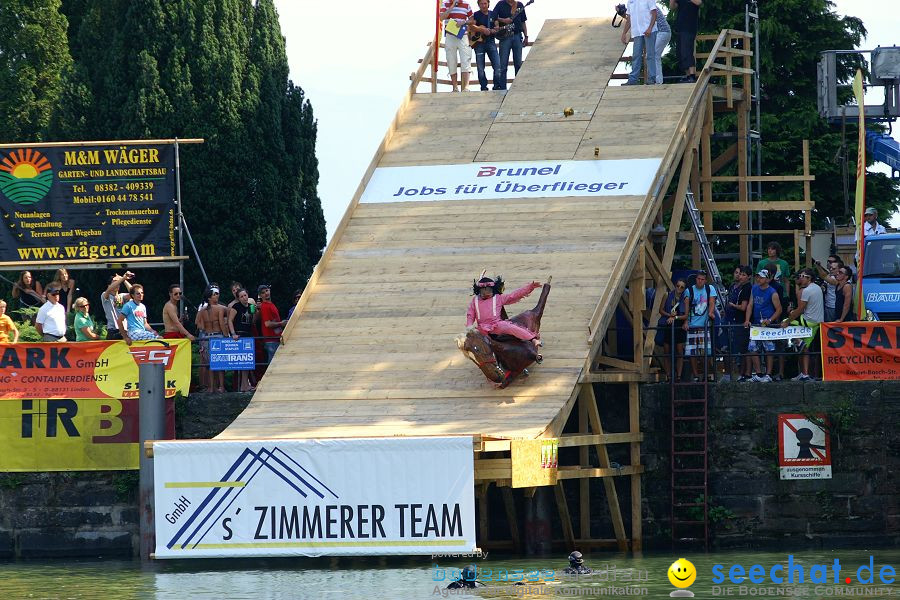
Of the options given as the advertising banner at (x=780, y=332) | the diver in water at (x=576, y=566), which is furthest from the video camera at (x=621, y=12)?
the diver in water at (x=576, y=566)

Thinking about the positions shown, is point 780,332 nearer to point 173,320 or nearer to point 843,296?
point 843,296

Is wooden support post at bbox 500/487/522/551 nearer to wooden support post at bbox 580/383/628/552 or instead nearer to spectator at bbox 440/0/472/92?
wooden support post at bbox 580/383/628/552

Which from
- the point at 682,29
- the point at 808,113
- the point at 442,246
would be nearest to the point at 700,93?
the point at 682,29

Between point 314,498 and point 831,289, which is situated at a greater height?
point 831,289

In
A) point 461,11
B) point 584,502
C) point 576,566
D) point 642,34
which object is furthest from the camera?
point 461,11

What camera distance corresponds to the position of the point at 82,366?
2617 centimetres

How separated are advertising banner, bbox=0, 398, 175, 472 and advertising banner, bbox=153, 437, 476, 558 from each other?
345 centimetres

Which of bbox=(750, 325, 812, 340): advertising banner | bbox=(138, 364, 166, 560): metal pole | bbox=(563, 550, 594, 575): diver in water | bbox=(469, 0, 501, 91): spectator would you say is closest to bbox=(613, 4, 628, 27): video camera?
bbox=(469, 0, 501, 91): spectator

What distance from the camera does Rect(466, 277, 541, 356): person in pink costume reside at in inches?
928

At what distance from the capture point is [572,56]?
31422 millimetres

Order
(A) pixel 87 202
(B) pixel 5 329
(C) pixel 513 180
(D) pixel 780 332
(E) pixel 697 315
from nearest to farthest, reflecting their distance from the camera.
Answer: (D) pixel 780 332
(E) pixel 697 315
(B) pixel 5 329
(C) pixel 513 180
(A) pixel 87 202

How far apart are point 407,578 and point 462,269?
19.5 feet

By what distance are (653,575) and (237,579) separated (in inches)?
191

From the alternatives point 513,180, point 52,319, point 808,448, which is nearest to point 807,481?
point 808,448
